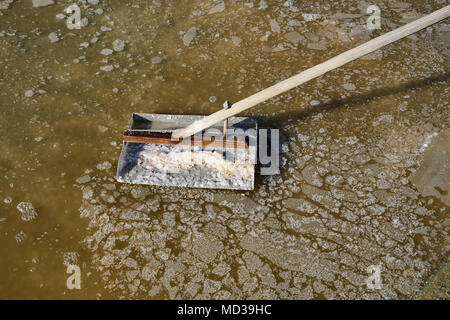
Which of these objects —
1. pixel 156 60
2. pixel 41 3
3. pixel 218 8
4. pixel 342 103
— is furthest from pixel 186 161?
pixel 41 3

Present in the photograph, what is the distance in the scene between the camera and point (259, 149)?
11.6ft

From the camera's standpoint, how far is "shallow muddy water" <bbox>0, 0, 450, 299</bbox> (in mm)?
2898

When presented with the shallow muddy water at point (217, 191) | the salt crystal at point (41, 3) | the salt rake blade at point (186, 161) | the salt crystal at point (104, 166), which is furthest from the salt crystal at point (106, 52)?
the salt crystal at point (104, 166)

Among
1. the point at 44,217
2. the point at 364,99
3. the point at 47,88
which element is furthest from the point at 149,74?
the point at 364,99

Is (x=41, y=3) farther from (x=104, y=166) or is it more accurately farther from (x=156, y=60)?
(x=104, y=166)

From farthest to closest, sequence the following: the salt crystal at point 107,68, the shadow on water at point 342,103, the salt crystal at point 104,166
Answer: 1. the salt crystal at point 107,68
2. the shadow on water at point 342,103
3. the salt crystal at point 104,166

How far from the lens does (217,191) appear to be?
3287 millimetres

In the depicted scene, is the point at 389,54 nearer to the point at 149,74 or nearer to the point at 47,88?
the point at 149,74

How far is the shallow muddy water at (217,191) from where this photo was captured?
290 centimetres

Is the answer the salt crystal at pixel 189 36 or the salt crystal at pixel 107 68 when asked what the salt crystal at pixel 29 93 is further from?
the salt crystal at pixel 189 36

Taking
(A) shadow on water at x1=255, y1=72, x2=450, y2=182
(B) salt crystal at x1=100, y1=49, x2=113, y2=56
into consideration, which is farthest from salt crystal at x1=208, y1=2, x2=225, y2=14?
(A) shadow on water at x1=255, y1=72, x2=450, y2=182

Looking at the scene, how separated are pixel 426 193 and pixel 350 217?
28.9 inches

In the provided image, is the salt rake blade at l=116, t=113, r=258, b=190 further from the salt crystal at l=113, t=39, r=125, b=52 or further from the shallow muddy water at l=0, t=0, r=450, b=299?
the salt crystal at l=113, t=39, r=125, b=52

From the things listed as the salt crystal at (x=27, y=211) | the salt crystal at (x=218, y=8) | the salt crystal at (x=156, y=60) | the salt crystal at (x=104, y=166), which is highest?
the salt crystal at (x=218, y=8)
